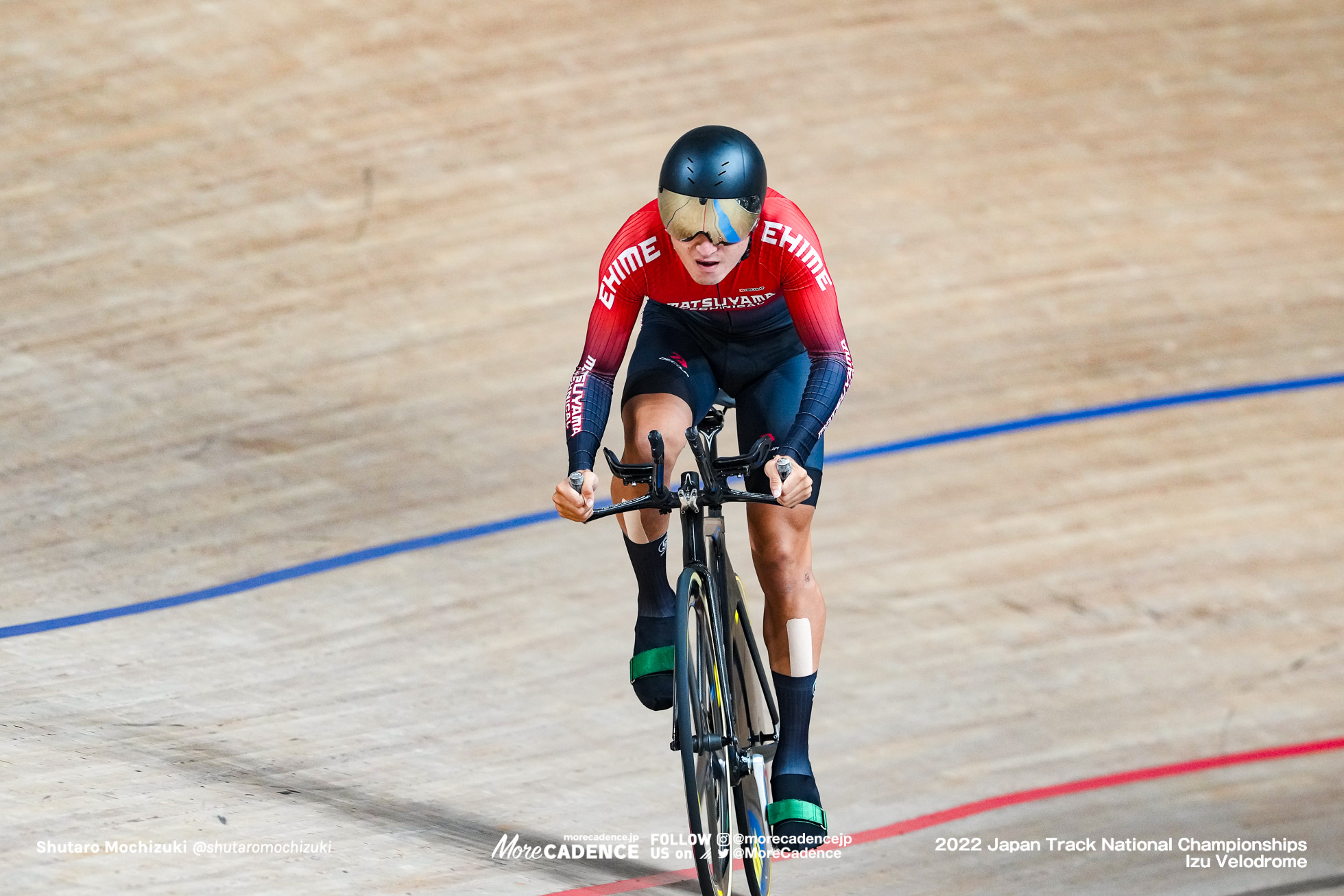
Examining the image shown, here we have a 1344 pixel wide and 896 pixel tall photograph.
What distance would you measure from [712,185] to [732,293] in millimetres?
318

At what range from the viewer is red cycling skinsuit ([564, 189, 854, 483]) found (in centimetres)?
254

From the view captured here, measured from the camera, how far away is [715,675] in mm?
2541

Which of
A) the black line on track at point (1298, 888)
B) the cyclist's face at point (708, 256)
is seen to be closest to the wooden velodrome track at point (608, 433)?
the black line on track at point (1298, 888)

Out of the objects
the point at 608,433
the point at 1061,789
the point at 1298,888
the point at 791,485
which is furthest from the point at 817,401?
the point at 608,433

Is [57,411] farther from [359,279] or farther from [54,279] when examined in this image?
[359,279]

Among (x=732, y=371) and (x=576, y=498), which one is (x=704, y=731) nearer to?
(x=576, y=498)

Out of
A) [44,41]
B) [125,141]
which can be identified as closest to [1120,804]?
[125,141]

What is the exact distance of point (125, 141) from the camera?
540 centimetres

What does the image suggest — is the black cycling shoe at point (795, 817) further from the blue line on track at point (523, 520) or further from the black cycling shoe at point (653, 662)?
the blue line on track at point (523, 520)

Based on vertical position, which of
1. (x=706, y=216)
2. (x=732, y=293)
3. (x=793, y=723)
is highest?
(x=706, y=216)

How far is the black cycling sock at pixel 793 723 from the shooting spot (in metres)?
2.70

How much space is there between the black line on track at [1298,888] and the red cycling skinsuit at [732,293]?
1.36 m

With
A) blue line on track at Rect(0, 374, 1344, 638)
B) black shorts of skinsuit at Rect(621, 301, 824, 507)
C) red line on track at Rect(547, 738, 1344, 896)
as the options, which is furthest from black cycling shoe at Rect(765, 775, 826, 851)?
blue line on track at Rect(0, 374, 1344, 638)

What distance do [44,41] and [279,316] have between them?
1.71m
